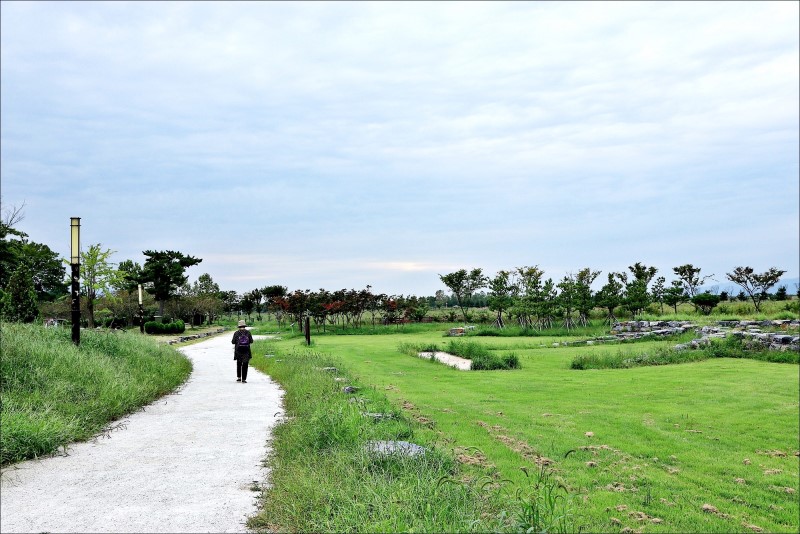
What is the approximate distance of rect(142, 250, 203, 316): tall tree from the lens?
141ft

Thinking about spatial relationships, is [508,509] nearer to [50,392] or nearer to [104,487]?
[104,487]

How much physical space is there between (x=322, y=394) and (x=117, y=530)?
5116 mm

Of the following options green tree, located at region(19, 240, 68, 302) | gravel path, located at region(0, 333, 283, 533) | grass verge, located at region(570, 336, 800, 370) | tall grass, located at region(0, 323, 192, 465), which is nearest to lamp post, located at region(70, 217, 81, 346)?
tall grass, located at region(0, 323, 192, 465)

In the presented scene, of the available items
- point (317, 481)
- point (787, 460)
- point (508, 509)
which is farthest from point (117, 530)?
point (787, 460)

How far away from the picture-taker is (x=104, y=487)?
493 cm

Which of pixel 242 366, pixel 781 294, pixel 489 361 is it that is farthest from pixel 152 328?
pixel 781 294

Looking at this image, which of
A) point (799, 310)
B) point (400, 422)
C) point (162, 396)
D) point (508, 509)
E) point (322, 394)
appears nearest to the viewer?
point (508, 509)

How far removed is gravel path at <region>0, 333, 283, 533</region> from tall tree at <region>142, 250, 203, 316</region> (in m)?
37.7

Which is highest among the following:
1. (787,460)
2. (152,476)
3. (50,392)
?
(50,392)

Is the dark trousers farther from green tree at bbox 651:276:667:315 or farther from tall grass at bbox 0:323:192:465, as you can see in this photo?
green tree at bbox 651:276:667:315

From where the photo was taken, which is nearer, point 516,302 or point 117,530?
point 117,530

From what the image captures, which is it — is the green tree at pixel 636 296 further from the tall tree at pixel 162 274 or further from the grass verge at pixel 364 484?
the tall tree at pixel 162 274

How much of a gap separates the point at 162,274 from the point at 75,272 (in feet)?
112

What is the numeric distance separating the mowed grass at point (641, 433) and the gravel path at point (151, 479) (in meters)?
2.55
